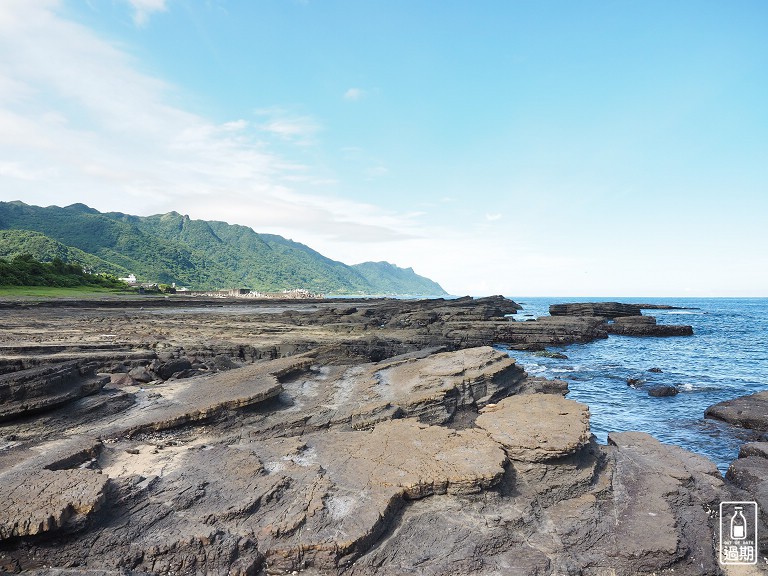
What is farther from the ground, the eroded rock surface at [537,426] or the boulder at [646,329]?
the eroded rock surface at [537,426]

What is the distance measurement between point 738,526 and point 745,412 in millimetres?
10029

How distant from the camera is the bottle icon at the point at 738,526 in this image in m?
6.34

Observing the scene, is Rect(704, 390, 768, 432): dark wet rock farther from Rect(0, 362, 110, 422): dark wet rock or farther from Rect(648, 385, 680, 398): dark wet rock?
Rect(0, 362, 110, 422): dark wet rock

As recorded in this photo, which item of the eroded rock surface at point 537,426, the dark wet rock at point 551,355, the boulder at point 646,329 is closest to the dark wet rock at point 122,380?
the eroded rock surface at point 537,426

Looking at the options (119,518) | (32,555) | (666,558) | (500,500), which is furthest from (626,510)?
(32,555)

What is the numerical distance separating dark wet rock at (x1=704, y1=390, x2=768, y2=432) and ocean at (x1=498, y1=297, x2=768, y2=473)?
40 centimetres

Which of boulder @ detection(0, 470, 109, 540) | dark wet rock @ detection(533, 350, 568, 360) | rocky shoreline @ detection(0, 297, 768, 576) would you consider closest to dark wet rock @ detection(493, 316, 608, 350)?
dark wet rock @ detection(533, 350, 568, 360)

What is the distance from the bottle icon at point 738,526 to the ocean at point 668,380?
426 cm

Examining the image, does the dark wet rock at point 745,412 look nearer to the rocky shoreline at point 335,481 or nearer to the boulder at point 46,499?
the rocky shoreline at point 335,481

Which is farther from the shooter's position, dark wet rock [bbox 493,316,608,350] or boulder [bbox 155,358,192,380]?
dark wet rock [bbox 493,316,608,350]

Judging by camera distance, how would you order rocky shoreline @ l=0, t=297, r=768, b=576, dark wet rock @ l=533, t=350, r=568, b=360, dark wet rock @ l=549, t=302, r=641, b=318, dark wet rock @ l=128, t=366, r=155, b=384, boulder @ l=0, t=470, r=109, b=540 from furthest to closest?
dark wet rock @ l=549, t=302, r=641, b=318
dark wet rock @ l=533, t=350, r=568, b=360
dark wet rock @ l=128, t=366, r=155, b=384
rocky shoreline @ l=0, t=297, r=768, b=576
boulder @ l=0, t=470, r=109, b=540

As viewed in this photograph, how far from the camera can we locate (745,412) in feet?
46.1

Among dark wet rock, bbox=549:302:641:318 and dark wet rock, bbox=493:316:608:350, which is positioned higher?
dark wet rock, bbox=549:302:641:318

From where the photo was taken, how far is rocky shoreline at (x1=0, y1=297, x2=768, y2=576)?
522 centimetres
